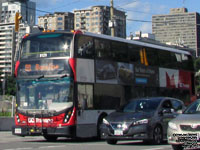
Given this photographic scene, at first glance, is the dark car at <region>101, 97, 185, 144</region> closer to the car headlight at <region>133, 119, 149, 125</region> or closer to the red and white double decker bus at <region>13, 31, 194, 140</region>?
the car headlight at <region>133, 119, 149, 125</region>

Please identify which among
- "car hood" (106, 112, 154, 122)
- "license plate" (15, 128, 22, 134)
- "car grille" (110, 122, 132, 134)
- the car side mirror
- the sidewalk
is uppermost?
the car side mirror

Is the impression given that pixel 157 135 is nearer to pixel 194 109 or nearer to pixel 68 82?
pixel 194 109

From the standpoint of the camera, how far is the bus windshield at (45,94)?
16.9 m

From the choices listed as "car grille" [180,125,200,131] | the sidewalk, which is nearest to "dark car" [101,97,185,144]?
"car grille" [180,125,200,131]

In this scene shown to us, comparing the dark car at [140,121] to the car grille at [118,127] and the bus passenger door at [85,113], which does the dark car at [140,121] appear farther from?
the bus passenger door at [85,113]

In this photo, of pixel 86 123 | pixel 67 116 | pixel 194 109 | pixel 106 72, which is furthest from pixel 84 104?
pixel 194 109

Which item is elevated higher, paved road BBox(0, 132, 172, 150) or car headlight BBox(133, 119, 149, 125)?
car headlight BBox(133, 119, 149, 125)

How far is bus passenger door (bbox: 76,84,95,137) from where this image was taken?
56.2ft

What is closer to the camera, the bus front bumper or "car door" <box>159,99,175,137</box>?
"car door" <box>159,99,175,137</box>

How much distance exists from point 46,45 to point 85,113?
3070 millimetres

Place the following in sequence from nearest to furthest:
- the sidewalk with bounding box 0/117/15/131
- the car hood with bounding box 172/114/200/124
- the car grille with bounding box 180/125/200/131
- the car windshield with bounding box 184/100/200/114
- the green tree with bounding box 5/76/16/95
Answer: the car grille with bounding box 180/125/200/131
the car hood with bounding box 172/114/200/124
the car windshield with bounding box 184/100/200/114
the sidewalk with bounding box 0/117/15/131
the green tree with bounding box 5/76/16/95

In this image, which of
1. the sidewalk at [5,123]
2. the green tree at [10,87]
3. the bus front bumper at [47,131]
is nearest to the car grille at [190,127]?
the bus front bumper at [47,131]

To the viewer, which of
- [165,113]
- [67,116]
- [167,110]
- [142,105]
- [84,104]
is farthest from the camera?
[84,104]

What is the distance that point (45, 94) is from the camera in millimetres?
17219
